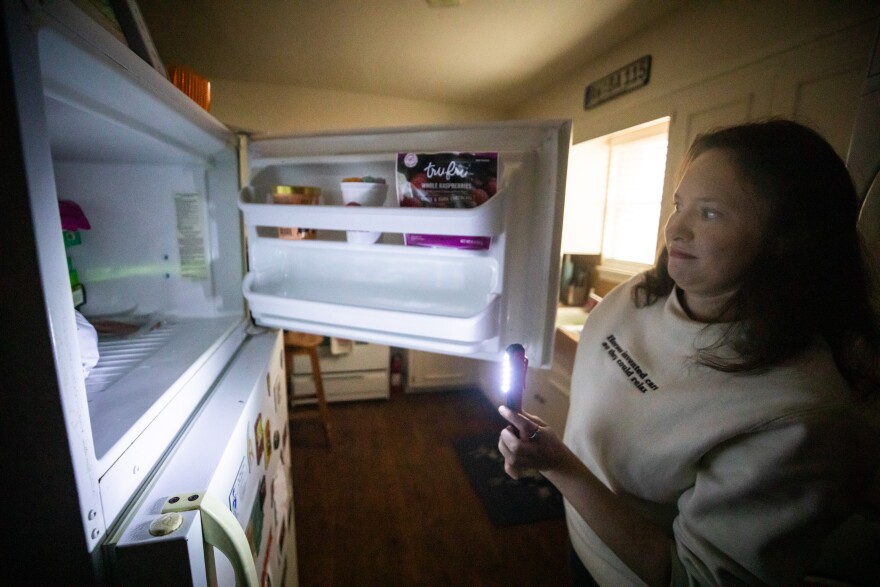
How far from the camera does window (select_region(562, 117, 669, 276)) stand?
1.85 metres

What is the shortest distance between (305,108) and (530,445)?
7.96 ft

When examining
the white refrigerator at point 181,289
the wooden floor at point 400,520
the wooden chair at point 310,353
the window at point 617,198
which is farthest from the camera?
the wooden chair at point 310,353

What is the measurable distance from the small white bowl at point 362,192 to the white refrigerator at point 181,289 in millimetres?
60

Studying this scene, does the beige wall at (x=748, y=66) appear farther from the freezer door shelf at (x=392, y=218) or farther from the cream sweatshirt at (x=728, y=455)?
the freezer door shelf at (x=392, y=218)

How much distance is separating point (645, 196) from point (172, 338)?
6.95 ft

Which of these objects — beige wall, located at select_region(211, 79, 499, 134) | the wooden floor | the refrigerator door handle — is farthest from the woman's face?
beige wall, located at select_region(211, 79, 499, 134)

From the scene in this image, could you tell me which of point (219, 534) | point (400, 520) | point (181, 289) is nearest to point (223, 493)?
point (219, 534)

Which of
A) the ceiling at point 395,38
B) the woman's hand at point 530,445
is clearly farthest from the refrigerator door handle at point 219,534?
the ceiling at point 395,38

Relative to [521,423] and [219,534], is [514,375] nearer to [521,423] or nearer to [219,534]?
[521,423]

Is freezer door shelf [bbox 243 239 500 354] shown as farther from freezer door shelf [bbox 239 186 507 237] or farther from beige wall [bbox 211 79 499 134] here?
beige wall [bbox 211 79 499 134]

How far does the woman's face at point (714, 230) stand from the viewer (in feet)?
1.77

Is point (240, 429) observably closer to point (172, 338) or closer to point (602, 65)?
point (172, 338)

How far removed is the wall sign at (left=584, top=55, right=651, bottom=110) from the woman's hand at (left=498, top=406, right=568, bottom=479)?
1561 mm

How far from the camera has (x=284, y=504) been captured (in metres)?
1.04
